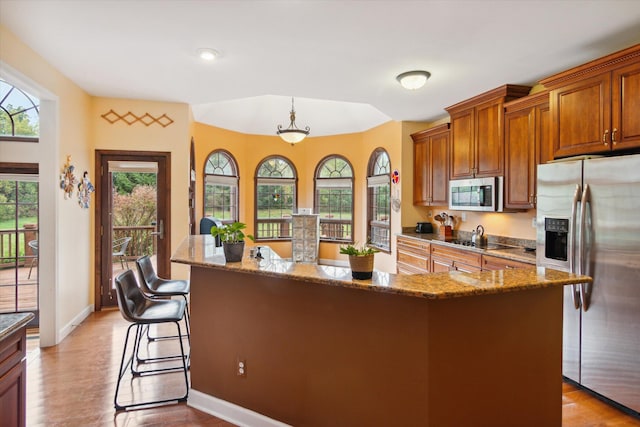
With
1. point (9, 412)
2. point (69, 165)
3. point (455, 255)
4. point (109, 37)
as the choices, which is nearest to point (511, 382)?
point (9, 412)

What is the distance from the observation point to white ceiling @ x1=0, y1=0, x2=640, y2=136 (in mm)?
2441

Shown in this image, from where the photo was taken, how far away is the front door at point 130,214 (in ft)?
15.1

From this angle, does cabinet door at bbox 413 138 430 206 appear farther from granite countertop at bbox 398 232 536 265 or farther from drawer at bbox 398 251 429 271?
granite countertop at bbox 398 232 536 265

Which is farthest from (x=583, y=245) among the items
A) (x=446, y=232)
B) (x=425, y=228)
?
(x=425, y=228)

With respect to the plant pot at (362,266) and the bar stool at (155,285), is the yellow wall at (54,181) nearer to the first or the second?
the bar stool at (155,285)

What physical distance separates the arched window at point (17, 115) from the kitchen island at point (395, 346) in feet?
9.95

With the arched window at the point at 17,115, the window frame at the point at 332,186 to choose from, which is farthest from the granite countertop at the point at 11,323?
the window frame at the point at 332,186

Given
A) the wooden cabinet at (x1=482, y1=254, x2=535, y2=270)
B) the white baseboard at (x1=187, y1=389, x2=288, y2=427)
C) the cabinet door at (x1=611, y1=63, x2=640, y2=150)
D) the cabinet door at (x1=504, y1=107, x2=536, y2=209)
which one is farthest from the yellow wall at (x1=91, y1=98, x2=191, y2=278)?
the cabinet door at (x1=611, y1=63, x2=640, y2=150)

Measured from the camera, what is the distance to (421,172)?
223 inches

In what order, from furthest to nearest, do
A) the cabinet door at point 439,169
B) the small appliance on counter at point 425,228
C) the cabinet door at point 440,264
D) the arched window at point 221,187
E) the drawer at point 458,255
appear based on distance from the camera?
1. the arched window at point 221,187
2. the small appliance on counter at point 425,228
3. the cabinet door at point 439,169
4. the cabinet door at point 440,264
5. the drawer at point 458,255

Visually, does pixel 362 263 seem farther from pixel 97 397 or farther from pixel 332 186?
pixel 332 186

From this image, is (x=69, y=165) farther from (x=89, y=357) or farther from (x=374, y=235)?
(x=374, y=235)

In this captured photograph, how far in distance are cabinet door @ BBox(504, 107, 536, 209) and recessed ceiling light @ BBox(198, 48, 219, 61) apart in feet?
10.1

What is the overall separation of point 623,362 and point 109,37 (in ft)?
14.7
